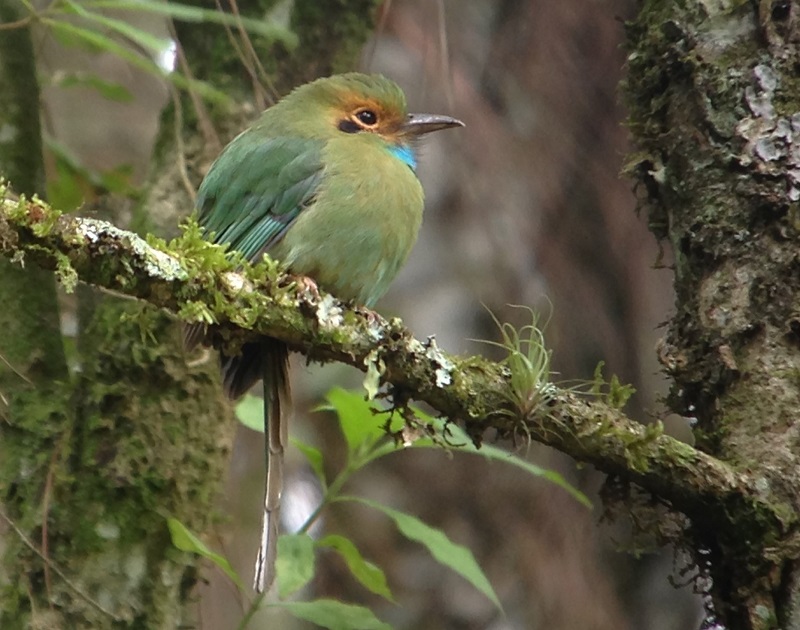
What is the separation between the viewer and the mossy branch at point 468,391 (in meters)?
2.22

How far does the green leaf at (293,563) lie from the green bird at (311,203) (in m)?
0.19

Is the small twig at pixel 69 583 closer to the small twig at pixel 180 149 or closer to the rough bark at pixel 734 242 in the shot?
the small twig at pixel 180 149

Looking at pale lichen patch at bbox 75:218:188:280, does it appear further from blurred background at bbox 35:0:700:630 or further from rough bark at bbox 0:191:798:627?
blurred background at bbox 35:0:700:630

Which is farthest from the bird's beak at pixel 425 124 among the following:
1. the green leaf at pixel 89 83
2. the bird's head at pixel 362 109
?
the green leaf at pixel 89 83

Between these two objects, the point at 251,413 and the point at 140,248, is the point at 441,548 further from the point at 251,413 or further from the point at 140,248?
the point at 140,248

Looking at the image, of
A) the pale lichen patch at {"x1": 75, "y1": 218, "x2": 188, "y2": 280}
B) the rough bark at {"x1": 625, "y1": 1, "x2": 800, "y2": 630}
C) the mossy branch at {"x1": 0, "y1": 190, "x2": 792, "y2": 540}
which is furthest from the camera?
the rough bark at {"x1": 625, "y1": 1, "x2": 800, "y2": 630}

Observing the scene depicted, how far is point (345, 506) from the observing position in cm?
501

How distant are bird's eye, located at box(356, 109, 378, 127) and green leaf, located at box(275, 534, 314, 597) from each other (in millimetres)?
1447

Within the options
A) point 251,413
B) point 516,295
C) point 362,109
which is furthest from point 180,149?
point 516,295

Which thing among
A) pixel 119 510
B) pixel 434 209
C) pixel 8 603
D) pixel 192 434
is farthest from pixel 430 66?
pixel 8 603

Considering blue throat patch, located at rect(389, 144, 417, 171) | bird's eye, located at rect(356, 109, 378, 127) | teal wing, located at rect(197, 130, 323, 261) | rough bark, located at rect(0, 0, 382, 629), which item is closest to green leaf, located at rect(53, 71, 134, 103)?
rough bark, located at rect(0, 0, 382, 629)

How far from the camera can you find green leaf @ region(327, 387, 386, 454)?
2742 millimetres

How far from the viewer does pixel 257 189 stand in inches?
127

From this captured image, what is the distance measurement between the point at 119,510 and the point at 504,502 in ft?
7.24
